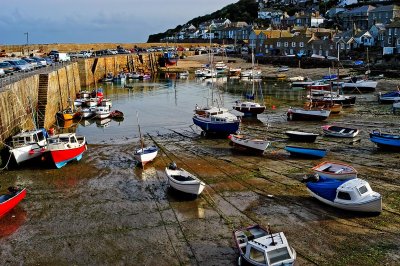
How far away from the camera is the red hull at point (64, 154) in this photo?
84.3 ft

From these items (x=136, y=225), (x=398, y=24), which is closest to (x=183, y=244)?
(x=136, y=225)

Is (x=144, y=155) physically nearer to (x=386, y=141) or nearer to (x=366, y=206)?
(x=366, y=206)

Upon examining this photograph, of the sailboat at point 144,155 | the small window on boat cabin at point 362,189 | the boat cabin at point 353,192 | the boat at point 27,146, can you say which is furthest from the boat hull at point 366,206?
the boat at point 27,146

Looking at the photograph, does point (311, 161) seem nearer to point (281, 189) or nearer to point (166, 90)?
point (281, 189)

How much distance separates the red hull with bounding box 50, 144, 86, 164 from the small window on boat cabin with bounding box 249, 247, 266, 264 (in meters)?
15.3

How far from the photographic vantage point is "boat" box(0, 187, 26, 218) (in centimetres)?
1902

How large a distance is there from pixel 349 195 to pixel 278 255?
6.42m

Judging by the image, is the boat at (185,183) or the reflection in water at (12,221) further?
the boat at (185,183)

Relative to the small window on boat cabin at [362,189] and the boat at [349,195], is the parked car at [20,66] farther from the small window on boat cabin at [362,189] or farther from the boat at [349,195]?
the small window on boat cabin at [362,189]

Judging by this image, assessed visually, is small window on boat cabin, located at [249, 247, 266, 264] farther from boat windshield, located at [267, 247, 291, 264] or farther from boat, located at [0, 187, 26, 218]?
boat, located at [0, 187, 26, 218]

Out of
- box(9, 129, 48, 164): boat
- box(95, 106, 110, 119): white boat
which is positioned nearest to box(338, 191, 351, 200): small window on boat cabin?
box(9, 129, 48, 164): boat

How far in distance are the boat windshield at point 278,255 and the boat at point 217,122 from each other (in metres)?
20.1

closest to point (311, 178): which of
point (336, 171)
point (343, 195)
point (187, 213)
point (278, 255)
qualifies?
point (336, 171)

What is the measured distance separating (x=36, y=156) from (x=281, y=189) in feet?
46.2
